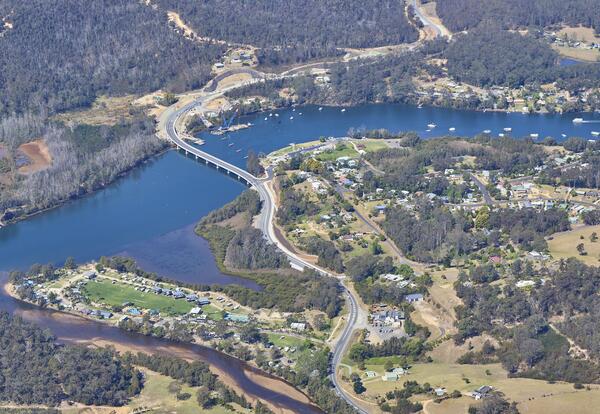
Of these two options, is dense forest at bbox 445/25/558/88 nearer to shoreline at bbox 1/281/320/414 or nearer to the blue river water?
the blue river water

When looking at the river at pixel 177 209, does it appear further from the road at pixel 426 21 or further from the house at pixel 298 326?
the road at pixel 426 21

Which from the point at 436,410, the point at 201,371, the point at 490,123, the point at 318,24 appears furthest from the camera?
the point at 318,24

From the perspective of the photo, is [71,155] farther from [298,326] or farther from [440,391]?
[440,391]

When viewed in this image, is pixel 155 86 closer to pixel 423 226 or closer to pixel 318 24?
pixel 318 24

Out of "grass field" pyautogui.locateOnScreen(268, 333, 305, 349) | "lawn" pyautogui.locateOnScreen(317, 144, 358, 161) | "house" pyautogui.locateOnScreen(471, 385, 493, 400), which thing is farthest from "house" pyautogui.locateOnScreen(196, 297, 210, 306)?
"lawn" pyautogui.locateOnScreen(317, 144, 358, 161)

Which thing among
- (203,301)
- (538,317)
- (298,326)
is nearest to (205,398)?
(298,326)

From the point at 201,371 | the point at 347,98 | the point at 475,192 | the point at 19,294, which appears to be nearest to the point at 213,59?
the point at 347,98
